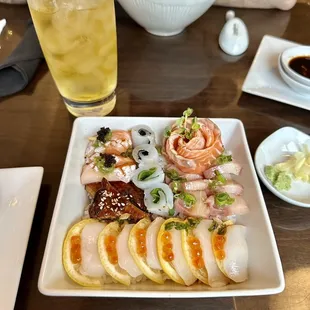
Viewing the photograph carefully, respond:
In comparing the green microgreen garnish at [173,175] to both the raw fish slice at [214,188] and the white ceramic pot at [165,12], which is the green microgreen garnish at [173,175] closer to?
the raw fish slice at [214,188]

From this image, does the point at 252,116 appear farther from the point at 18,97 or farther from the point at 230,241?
the point at 18,97

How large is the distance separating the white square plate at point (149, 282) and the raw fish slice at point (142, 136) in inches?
1.5

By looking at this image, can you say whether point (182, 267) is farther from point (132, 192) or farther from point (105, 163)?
point (105, 163)

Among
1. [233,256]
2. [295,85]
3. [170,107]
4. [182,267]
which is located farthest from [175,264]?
[295,85]

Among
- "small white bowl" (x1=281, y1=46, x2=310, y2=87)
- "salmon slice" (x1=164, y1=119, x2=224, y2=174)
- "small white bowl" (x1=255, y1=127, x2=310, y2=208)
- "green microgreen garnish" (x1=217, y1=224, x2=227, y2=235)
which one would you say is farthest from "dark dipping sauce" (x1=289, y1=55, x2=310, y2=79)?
"green microgreen garnish" (x1=217, y1=224, x2=227, y2=235)

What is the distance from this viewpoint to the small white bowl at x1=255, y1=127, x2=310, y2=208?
107 cm

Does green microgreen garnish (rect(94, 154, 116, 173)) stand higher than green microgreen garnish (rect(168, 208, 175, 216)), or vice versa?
green microgreen garnish (rect(94, 154, 116, 173))

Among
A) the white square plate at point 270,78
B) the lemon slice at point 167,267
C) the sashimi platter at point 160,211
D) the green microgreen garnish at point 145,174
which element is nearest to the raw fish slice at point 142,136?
the sashimi platter at point 160,211

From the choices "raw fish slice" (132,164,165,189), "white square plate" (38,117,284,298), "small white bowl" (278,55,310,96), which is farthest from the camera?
"small white bowl" (278,55,310,96)

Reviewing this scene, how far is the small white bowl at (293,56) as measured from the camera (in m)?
1.35

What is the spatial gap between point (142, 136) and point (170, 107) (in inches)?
12.2

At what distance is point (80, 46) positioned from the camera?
1.11m

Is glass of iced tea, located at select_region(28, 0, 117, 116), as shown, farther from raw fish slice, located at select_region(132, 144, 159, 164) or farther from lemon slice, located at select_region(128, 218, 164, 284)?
lemon slice, located at select_region(128, 218, 164, 284)

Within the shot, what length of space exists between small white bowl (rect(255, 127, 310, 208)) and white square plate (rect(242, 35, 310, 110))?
0.53 feet
